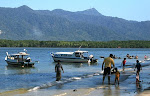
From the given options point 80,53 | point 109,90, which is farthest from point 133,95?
point 80,53

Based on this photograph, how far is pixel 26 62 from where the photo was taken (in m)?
54.9

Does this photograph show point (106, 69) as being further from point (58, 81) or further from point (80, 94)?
point (58, 81)

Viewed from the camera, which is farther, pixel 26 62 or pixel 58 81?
pixel 26 62

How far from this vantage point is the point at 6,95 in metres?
23.0

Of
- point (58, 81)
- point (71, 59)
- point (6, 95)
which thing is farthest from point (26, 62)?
point (6, 95)

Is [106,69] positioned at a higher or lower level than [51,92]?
higher

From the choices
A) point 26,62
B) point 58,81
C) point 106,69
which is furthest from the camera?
point 26,62

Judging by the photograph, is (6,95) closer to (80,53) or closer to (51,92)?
(51,92)

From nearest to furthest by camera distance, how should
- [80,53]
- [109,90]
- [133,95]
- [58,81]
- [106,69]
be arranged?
[133,95] < [109,90] < [106,69] < [58,81] < [80,53]

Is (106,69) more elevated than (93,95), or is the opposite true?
(106,69)

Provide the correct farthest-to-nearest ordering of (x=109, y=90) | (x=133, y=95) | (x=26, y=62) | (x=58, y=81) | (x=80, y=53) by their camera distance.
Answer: (x=80, y=53) < (x=26, y=62) < (x=58, y=81) < (x=109, y=90) < (x=133, y=95)

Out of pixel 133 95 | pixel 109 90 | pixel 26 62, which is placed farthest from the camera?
pixel 26 62

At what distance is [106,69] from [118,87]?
5.52 ft

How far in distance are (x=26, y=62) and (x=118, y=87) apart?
32.8m
